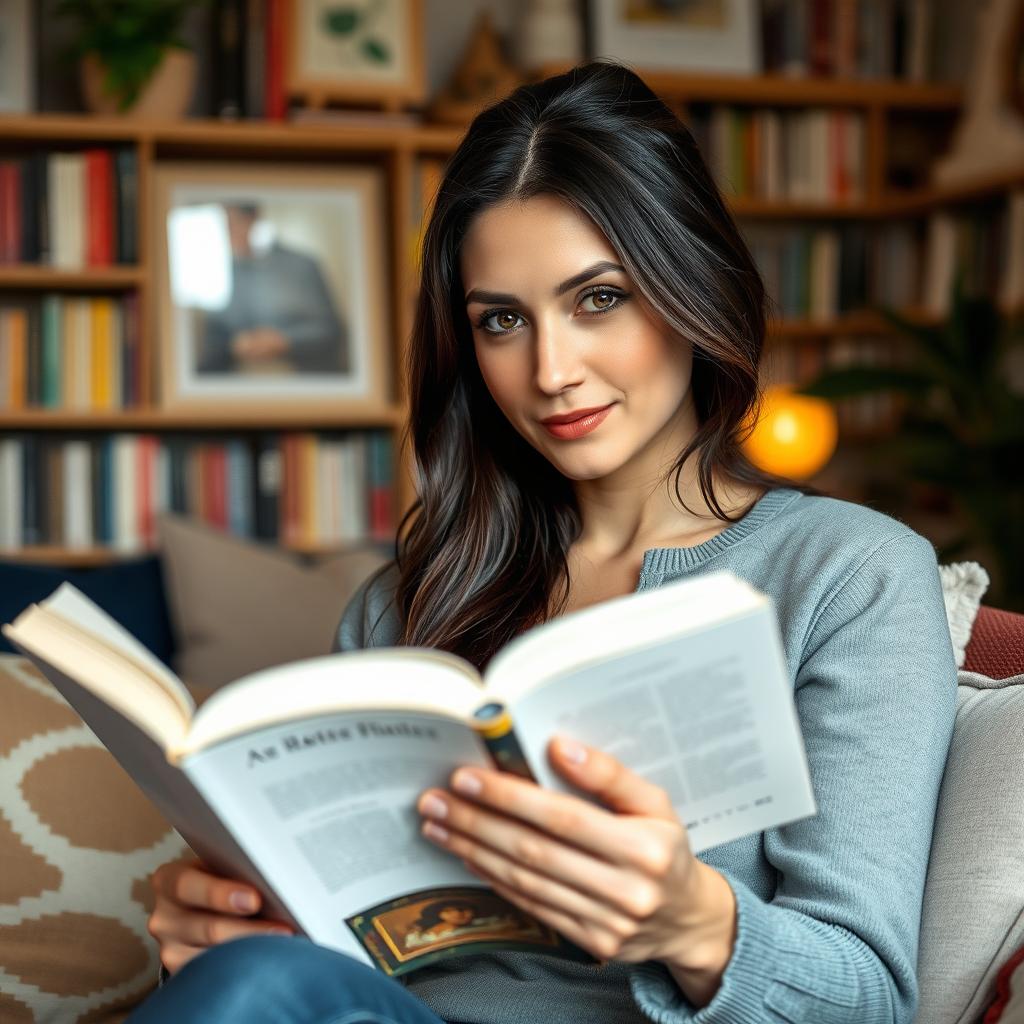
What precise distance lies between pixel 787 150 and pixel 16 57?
2015mm

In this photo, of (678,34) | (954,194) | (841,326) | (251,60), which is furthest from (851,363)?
(251,60)

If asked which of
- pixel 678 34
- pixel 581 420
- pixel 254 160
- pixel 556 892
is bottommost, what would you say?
pixel 556 892

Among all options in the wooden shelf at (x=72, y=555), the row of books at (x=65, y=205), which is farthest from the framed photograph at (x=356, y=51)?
the wooden shelf at (x=72, y=555)

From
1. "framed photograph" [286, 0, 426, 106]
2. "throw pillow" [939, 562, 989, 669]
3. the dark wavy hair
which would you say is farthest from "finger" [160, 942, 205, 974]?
"framed photograph" [286, 0, 426, 106]

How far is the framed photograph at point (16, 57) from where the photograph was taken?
2.90 metres

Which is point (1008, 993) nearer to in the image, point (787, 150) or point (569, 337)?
point (569, 337)

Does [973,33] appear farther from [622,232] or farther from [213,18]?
[622,232]

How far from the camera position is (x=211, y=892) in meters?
0.90

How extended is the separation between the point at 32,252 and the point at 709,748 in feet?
8.27

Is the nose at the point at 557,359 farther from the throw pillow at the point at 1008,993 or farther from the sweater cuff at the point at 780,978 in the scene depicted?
the throw pillow at the point at 1008,993

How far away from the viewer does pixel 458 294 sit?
137 cm

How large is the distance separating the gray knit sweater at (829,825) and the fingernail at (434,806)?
0.72ft

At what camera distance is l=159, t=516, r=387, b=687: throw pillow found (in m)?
2.29

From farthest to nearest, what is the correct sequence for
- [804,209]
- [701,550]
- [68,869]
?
[804,209] → [68,869] → [701,550]
